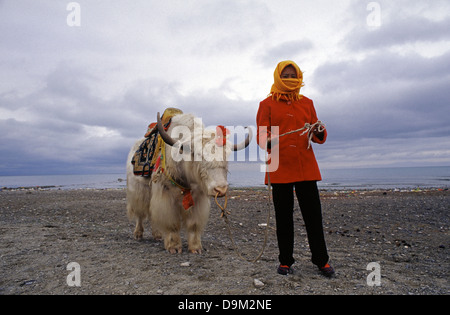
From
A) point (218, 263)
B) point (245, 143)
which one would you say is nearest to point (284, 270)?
point (218, 263)

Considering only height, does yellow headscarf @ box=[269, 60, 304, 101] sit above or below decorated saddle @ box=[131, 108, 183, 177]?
above

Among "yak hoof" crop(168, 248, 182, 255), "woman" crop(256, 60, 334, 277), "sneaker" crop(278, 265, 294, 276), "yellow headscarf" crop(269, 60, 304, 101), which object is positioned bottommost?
→ "yak hoof" crop(168, 248, 182, 255)

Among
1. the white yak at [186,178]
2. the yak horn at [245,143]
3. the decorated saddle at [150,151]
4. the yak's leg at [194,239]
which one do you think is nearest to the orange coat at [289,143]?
the yak horn at [245,143]

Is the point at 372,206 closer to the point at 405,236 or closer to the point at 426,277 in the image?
the point at 405,236

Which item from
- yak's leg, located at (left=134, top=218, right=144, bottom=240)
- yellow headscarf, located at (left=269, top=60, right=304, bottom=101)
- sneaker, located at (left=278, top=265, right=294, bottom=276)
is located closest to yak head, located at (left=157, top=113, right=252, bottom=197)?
yellow headscarf, located at (left=269, top=60, right=304, bottom=101)

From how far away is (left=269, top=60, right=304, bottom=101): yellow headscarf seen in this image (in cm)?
315

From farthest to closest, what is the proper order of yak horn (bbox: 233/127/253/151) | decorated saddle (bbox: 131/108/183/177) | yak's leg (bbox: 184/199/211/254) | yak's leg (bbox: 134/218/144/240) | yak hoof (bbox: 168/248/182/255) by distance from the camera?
1. yak's leg (bbox: 134/218/144/240)
2. decorated saddle (bbox: 131/108/183/177)
3. yak's leg (bbox: 184/199/211/254)
4. yak hoof (bbox: 168/248/182/255)
5. yak horn (bbox: 233/127/253/151)

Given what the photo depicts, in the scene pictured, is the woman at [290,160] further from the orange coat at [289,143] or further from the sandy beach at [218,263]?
the sandy beach at [218,263]

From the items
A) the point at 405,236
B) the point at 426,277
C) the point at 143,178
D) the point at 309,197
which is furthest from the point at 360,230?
the point at 143,178

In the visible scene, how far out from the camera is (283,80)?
3.15 m

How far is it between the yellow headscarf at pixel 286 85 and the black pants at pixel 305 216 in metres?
1.05

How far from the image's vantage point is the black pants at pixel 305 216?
3109 millimetres

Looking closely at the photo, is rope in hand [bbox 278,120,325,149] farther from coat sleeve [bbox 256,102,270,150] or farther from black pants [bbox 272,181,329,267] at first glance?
black pants [bbox 272,181,329,267]
